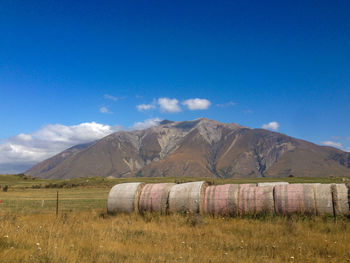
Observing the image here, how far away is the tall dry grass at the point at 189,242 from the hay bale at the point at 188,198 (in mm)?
1186

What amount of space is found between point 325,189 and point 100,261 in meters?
10.4

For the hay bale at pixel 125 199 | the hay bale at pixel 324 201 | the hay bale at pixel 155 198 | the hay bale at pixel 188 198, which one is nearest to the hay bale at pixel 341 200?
the hay bale at pixel 324 201

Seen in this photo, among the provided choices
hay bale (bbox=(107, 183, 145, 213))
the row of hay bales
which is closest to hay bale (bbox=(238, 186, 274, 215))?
the row of hay bales

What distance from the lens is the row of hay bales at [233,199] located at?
12.8 m

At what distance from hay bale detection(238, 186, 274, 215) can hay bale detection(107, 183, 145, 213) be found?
17.1 ft

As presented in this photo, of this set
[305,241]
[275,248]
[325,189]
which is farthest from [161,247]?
[325,189]

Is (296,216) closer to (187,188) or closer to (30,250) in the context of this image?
(187,188)

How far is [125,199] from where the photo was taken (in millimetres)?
15711

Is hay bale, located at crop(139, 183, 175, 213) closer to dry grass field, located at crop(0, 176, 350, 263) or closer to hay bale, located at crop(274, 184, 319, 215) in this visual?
dry grass field, located at crop(0, 176, 350, 263)

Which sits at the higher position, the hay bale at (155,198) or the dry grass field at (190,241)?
the hay bale at (155,198)

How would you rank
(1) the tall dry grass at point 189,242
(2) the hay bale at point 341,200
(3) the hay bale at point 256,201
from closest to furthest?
(1) the tall dry grass at point 189,242, (2) the hay bale at point 341,200, (3) the hay bale at point 256,201

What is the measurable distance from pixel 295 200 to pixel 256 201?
1.61m

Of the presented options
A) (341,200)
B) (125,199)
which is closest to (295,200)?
(341,200)

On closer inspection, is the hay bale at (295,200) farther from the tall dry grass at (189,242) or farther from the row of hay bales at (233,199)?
the tall dry grass at (189,242)
